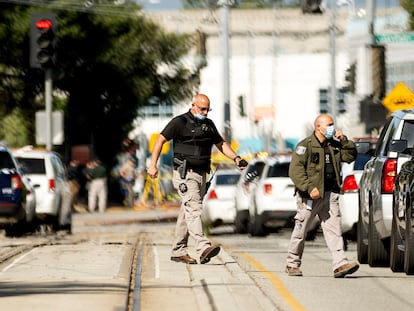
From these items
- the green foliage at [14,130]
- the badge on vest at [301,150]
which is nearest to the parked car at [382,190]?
the badge on vest at [301,150]

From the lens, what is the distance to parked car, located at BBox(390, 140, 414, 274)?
16.4 m

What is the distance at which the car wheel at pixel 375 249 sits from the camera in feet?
60.9

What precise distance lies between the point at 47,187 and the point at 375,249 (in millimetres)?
14020

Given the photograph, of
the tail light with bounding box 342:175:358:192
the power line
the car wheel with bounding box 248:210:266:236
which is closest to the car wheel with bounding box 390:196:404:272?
the tail light with bounding box 342:175:358:192

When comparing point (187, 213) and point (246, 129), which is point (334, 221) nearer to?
point (187, 213)

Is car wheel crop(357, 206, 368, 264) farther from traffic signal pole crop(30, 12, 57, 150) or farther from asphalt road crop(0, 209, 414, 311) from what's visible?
traffic signal pole crop(30, 12, 57, 150)

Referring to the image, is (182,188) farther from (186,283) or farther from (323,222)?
(186,283)

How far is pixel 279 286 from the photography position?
15586 mm

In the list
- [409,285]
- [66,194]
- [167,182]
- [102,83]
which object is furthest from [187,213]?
[167,182]

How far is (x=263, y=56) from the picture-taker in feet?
314

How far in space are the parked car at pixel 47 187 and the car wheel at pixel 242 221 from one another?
3.51 meters

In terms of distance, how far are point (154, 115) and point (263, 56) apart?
301 inches

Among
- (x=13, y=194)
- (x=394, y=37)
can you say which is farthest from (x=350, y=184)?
(x=394, y=37)

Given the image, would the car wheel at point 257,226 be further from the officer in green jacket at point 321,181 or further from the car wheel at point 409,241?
the car wheel at point 409,241
